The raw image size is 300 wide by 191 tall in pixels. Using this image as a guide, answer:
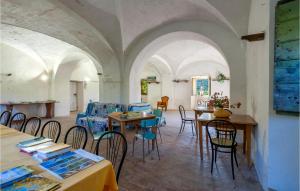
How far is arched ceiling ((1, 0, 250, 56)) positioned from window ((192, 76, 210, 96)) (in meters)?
7.52

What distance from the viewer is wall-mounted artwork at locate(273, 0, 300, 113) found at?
184 centimetres

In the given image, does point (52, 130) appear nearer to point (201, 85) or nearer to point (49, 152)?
point (49, 152)

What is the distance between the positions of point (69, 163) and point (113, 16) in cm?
425

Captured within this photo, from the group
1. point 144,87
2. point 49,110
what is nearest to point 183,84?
point 144,87

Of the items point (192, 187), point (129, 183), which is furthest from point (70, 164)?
point (192, 187)

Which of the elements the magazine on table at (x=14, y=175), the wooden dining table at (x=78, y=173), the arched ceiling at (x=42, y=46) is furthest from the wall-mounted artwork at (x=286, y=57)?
the arched ceiling at (x=42, y=46)

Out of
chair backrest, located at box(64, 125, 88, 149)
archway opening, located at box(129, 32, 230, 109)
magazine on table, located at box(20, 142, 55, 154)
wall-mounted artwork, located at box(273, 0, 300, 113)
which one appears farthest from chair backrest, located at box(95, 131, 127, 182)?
archway opening, located at box(129, 32, 230, 109)

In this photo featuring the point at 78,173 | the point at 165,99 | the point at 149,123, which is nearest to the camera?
the point at 78,173

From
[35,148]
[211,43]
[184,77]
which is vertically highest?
[211,43]

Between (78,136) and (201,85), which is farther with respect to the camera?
(201,85)

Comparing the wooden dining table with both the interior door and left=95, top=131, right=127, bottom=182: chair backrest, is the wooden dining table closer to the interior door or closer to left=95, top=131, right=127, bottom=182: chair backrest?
left=95, top=131, right=127, bottom=182: chair backrest

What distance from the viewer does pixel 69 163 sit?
1.43 m

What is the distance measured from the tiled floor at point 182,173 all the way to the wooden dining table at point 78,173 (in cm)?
120

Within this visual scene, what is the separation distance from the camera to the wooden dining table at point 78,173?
3.88ft
